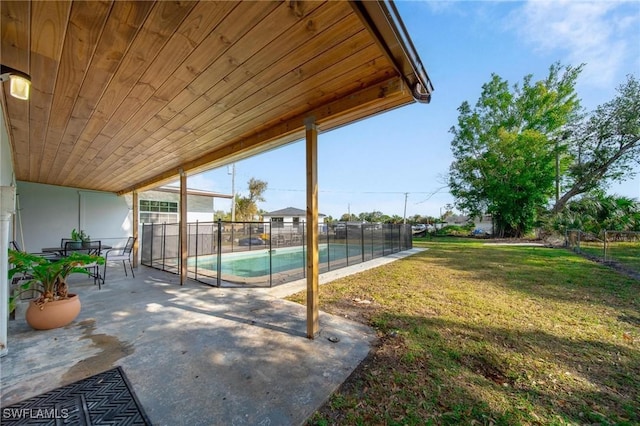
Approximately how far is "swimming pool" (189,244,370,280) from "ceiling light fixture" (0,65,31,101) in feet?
14.4

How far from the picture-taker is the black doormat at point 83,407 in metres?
1.62

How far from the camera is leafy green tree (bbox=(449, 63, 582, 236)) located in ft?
54.2

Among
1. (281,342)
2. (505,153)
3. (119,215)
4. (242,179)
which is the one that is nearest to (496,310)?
(281,342)

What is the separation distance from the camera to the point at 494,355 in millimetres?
2457

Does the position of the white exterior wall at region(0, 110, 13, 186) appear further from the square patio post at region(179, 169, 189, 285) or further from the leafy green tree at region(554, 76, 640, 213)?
the leafy green tree at region(554, 76, 640, 213)

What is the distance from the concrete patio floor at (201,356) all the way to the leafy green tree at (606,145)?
2000 centimetres

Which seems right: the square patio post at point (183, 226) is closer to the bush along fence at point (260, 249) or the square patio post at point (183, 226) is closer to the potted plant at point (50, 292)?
the bush along fence at point (260, 249)

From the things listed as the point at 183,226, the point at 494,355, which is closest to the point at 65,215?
the point at 183,226

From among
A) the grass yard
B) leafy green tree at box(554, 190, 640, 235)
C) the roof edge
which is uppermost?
the roof edge

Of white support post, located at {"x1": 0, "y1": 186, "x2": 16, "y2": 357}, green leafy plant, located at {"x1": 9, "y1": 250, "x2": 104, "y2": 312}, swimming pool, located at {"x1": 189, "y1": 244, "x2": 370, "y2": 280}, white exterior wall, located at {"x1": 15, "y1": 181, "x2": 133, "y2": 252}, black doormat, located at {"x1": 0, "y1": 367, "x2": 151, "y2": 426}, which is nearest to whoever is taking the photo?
black doormat, located at {"x1": 0, "y1": 367, "x2": 151, "y2": 426}

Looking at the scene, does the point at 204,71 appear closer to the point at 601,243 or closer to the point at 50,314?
the point at 50,314

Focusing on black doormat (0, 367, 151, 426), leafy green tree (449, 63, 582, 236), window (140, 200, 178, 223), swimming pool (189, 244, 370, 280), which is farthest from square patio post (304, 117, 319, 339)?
leafy green tree (449, 63, 582, 236)

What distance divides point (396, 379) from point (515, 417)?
2.61ft

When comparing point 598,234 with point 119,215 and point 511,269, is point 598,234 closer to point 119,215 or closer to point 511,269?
point 511,269
